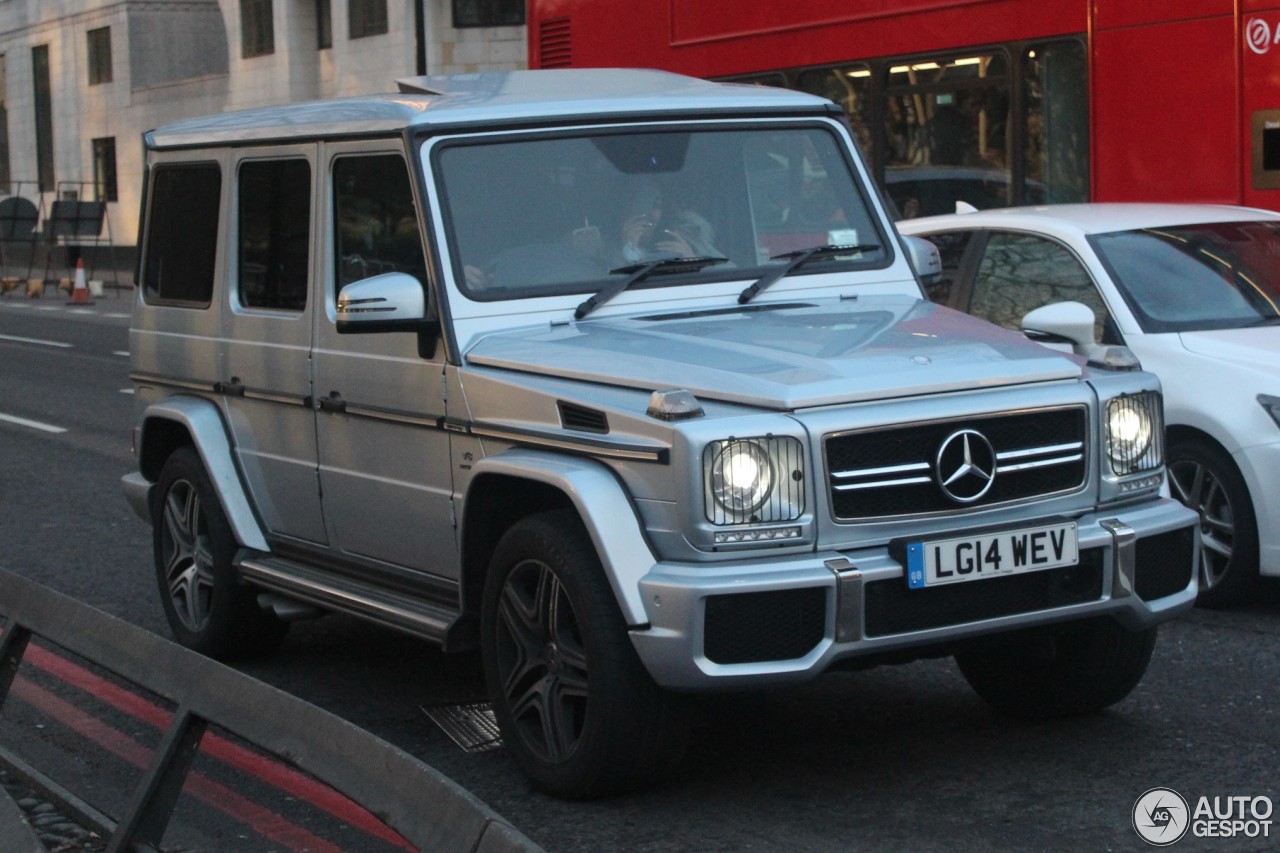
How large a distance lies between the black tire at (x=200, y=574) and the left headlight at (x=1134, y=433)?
10.7 ft

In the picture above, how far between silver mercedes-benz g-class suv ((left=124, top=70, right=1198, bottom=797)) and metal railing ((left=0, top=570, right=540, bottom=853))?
955mm

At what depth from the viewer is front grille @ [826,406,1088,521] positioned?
191 inches

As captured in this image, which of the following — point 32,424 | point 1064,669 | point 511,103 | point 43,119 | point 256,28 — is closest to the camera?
point 1064,669

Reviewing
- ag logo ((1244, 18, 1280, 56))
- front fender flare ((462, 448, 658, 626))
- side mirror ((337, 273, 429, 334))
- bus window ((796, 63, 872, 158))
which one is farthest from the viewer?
bus window ((796, 63, 872, 158))

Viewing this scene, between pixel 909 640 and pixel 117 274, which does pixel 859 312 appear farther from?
pixel 117 274

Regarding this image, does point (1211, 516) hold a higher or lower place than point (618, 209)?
lower

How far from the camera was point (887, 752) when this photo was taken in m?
5.67

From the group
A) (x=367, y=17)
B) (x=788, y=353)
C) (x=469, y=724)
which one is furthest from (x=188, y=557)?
(x=367, y=17)

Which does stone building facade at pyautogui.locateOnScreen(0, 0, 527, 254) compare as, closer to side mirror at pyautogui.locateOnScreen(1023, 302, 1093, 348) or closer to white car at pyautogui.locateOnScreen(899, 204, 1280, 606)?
white car at pyautogui.locateOnScreen(899, 204, 1280, 606)

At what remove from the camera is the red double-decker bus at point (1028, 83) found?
10000mm

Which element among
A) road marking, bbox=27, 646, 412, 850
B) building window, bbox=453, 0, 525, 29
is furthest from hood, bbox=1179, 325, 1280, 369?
building window, bbox=453, 0, 525, 29

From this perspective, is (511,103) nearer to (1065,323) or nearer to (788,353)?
(788,353)

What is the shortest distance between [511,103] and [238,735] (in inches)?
98.9

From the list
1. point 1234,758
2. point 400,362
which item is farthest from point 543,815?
point 1234,758
